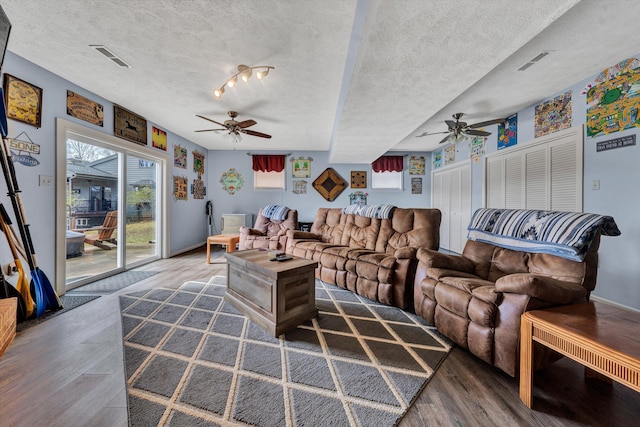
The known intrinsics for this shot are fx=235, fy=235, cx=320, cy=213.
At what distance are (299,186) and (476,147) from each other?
4.02 metres

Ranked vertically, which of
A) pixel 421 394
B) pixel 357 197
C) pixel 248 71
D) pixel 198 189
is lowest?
pixel 421 394

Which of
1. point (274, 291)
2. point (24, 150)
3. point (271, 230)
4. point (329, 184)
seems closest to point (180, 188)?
point (271, 230)

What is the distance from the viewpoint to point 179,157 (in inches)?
194

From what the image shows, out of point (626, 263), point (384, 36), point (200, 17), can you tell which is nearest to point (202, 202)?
point (200, 17)

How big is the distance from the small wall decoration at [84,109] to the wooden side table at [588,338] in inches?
185

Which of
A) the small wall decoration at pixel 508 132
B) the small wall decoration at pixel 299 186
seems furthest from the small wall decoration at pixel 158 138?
the small wall decoration at pixel 508 132

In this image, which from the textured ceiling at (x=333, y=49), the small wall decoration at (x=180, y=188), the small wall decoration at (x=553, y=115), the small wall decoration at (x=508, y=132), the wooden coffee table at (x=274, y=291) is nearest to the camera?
the textured ceiling at (x=333, y=49)

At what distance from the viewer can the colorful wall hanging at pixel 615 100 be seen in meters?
2.39

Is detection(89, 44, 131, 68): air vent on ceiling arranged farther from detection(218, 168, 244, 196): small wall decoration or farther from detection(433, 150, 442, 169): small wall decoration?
detection(433, 150, 442, 169): small wall decoration

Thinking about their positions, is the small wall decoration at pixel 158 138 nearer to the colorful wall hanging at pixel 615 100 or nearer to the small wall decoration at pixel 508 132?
the small wall decoration at pixel 508 132

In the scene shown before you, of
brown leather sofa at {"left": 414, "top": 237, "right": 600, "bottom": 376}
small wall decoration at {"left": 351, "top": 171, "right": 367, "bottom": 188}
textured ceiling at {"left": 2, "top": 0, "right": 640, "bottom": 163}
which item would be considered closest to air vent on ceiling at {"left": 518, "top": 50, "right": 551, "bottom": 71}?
textured ceiling at {"left": 2, "top": 0, "right": 640, "bottom": 163}

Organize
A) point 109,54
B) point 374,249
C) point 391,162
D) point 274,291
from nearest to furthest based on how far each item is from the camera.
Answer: point 274,291
point 109,54
point 374,249
point 391,162

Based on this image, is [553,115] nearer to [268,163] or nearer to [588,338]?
[588,338]

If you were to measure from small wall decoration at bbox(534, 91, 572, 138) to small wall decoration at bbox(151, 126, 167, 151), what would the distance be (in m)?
6.18
